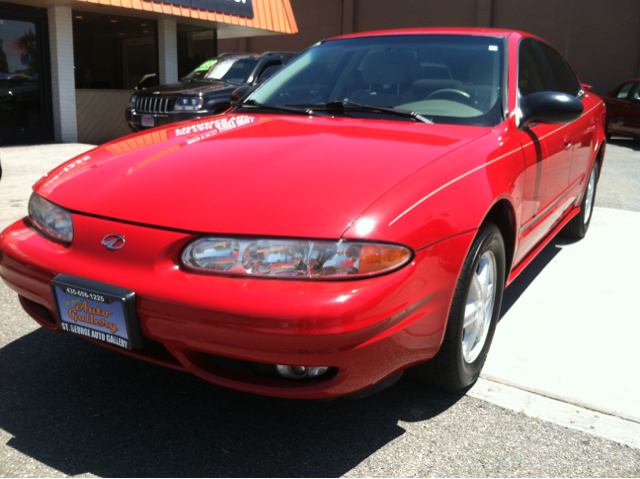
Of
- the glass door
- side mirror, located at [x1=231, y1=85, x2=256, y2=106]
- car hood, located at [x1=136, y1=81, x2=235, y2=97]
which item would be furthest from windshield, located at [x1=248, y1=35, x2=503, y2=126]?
the glass door

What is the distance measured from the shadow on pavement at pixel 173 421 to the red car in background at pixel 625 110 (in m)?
12.5

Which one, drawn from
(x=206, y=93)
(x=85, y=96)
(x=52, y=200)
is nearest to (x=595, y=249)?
(x=52, y=200)

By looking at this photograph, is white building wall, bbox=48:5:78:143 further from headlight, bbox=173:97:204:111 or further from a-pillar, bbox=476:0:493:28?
a-pillar, bbox=476:0:493:28

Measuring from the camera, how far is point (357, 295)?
1765 millimetres

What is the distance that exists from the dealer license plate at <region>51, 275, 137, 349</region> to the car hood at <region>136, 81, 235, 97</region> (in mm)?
7367

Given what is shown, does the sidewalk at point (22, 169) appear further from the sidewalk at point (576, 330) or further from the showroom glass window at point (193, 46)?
the showroom glass window at point (193, 46)

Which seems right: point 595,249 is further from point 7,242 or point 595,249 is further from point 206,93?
point 206,93

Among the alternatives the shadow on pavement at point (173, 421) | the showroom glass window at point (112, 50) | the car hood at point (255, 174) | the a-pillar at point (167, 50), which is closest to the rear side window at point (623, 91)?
the a-pillar at point (167, 50)

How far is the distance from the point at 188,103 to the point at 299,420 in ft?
24.2

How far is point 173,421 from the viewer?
223cm

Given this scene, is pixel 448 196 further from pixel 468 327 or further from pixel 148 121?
pixel 148 121

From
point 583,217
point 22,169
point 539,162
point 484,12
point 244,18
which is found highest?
point 484,12

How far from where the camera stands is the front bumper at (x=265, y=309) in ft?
5.74

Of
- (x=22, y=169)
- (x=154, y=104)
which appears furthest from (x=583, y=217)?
(x=22, y=169)
